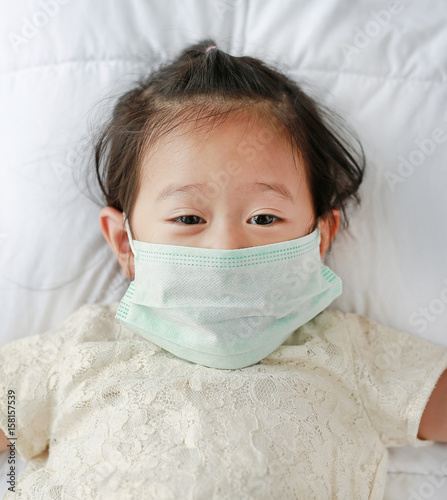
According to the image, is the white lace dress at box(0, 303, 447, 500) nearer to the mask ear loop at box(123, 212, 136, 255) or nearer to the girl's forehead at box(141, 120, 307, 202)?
the mask ear loop at box(123, 212, 136, 255)

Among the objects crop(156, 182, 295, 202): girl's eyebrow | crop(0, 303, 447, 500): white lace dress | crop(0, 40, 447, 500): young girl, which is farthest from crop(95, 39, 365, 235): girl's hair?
crop(0, 303, 447, 500): white lace dress

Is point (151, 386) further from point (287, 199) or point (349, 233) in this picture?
point (349, 233)


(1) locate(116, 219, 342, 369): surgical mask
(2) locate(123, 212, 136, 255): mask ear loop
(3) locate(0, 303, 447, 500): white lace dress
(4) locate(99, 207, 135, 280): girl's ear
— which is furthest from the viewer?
(4) locate(99, 207, 135, 280): girl's ear

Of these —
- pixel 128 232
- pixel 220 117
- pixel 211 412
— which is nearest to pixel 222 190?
pixel 220 117

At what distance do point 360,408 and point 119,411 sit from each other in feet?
1.97

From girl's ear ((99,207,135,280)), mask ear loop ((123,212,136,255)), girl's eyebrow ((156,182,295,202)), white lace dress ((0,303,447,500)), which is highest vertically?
girl's eyebrow ((156,182,295,202))

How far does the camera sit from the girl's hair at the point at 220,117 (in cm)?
134

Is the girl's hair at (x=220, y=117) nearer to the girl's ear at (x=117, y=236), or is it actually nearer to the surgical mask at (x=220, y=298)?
the girl's ear at (x=117, y=236)

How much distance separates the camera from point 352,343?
1446 millimetres

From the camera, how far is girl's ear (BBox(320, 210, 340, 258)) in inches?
58.7

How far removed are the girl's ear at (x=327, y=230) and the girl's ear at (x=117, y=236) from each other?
53 centimetres

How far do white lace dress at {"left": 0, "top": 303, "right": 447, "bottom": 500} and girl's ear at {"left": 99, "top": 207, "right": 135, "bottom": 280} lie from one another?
0.46ft

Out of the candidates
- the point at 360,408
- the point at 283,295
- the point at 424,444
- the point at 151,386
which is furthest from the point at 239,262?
the point at 424,444

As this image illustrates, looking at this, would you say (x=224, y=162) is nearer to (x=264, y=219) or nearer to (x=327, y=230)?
(x=264, y=219)
